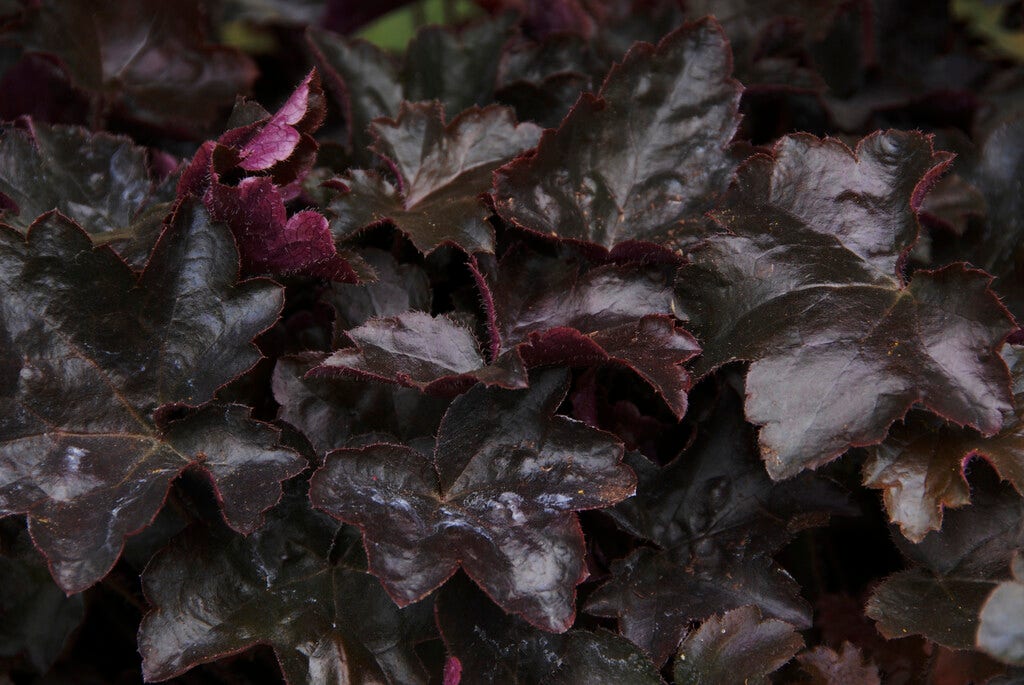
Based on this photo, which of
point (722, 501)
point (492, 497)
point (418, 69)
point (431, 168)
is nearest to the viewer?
point (492, 497)

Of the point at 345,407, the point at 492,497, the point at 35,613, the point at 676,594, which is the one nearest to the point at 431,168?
the point at 345,407

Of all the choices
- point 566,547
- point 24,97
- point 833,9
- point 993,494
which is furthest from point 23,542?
point 833,9

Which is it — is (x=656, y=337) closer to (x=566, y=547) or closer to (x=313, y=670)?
(x=566, y=547)

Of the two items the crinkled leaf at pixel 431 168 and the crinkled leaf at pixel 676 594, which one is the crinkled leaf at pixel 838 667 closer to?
the crinkled leaf at pixel 676 594

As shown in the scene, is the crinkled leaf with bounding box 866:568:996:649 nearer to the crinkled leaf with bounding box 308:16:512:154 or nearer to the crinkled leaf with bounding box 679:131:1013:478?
the crinkled leaf with bounding box 679:131:1013:478

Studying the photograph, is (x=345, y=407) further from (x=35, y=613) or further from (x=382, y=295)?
(x=35, y=613)

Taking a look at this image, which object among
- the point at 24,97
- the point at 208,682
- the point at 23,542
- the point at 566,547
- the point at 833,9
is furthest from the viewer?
the point at 833,9
